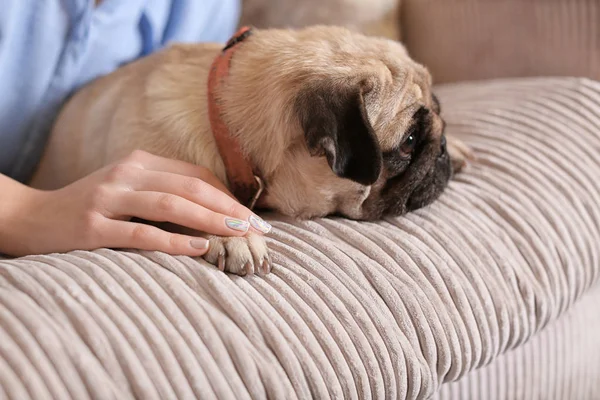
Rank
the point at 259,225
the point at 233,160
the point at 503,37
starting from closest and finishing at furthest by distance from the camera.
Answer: the point at 259,225 → the point at 233,160 → the point at 503,37

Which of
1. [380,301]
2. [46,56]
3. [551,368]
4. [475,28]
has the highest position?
[46,56]

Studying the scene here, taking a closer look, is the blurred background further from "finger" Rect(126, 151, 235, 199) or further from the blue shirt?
"finger" Rect(126, 151, 235, 199)

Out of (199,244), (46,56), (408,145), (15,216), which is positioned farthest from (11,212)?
(408,145)

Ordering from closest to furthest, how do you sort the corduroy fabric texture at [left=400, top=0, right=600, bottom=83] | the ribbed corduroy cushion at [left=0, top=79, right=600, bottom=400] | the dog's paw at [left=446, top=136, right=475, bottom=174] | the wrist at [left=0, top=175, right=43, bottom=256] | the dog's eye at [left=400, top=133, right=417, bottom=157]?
1. the ribbed corduroy cushion at [left=0, top=79, right=600, bottom=400]
2. the wrist at [left=0, top=175, right=43, bottom=256]
3. the dog's eye at [left=400, top=133, right=417, bottom=157]
4. the dog's paw at [left=446, top=136, right=475, bottom=174]
5. the corduroy fabric texture at [left=400, top=0, right=600, bottom=83]

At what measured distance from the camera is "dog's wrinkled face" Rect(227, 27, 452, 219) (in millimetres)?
1038

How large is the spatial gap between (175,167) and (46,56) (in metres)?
0.50

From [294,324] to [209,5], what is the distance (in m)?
1.15

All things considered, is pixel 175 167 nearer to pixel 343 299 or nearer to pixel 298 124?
pixel 298 124

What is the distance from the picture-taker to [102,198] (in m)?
0.98

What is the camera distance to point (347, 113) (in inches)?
39.3

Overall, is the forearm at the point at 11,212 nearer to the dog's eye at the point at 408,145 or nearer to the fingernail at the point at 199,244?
the fingernail at the point at 199,244

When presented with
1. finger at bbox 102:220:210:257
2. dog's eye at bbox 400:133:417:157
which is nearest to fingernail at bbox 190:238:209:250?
finger at bbox 102:220:210:257

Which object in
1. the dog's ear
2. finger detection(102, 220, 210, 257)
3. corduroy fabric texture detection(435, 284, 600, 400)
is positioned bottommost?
corduroy fabric texture detection(435, 284, 600, 400)

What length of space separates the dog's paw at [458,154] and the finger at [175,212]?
50cm
